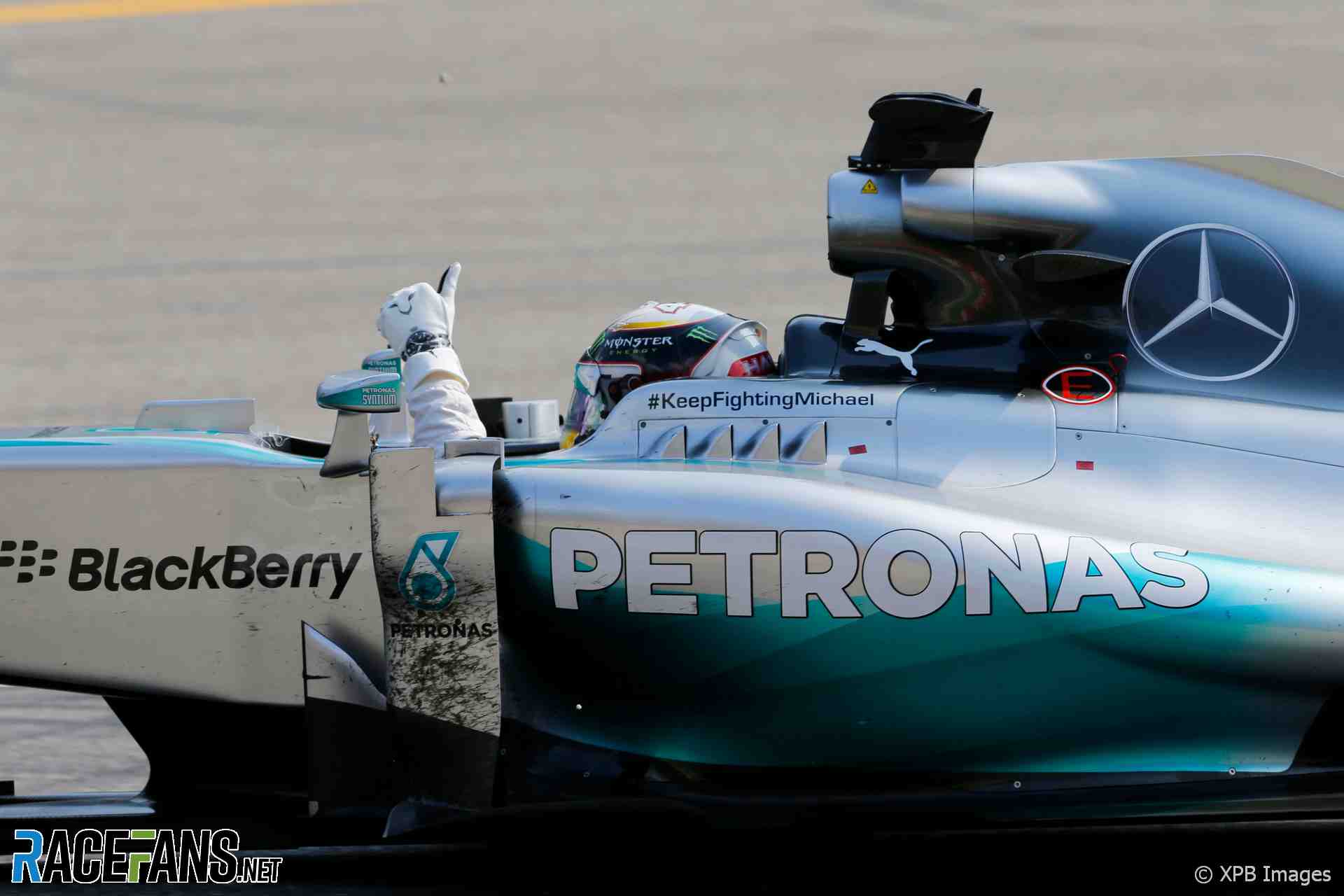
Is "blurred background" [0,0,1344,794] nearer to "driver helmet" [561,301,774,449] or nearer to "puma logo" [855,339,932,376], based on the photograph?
"driver helmet" [561,301,774,449]

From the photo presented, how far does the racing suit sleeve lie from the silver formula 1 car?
1.73ft

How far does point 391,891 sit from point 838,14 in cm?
1168

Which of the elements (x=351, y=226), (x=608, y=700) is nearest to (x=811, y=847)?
(x=608, y=700)

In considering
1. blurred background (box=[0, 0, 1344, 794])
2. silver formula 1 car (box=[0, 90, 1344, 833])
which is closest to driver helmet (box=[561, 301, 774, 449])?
silver formula 1 car (box=[0, 90, 1344, 833])

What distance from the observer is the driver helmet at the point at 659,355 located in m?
3.82

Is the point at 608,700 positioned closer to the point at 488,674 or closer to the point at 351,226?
the point at 488,674

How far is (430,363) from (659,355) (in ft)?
2.04

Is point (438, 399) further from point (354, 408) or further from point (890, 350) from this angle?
point (890, 350)

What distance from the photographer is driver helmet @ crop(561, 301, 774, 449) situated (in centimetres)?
382

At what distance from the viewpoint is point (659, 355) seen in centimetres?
384

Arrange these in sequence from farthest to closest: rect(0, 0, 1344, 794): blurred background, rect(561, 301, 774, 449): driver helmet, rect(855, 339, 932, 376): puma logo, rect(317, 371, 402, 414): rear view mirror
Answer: rect(0, 0, 1344, 794): blurred background < rect(561, 301, 774, 449): driver helmet < rect(855, 339, 932, 376): puma logo < rect(317, 371, 402, 414): rear view mirror

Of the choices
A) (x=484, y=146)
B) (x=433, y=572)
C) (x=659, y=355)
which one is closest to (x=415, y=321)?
(x=659, y=355)

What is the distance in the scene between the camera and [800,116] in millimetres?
12391

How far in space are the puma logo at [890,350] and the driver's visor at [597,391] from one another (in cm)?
59
